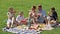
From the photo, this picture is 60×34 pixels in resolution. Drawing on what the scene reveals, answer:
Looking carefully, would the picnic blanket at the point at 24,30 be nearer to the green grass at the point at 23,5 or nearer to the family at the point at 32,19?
the family at the point at 32,19

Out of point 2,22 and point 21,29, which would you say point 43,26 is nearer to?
point 21,29

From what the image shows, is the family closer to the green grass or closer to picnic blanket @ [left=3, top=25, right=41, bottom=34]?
picnic blanket @ [left=3, top=25, right=41, bottom=34]

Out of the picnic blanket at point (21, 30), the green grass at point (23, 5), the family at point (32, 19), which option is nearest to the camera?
the picnic blanket at point (21, 30)

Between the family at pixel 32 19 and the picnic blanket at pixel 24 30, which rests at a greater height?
the family at pixel 32 19

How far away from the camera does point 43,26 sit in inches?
516

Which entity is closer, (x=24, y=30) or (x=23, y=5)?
(x=24, y=30)

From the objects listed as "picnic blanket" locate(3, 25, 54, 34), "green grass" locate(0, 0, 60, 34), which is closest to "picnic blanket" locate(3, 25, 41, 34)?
"picnic blanket" locate(3, 25, 54, 34)

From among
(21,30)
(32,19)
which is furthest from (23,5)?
(21,30)

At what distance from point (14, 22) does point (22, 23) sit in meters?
0.52

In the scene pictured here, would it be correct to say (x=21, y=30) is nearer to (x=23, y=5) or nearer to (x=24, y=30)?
(x=24, y=30)

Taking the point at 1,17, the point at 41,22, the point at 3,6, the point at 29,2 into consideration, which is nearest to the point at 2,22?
the point at 1,17

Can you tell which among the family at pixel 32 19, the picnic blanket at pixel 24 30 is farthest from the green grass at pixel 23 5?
the picnic blanket at pixel 24 30

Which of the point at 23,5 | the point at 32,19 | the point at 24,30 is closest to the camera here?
the point at 24,30

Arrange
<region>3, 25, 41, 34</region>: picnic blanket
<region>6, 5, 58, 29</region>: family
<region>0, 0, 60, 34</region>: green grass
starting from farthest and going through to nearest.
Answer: <region>0, 0, 60, 34</region>: green grass < <region>6, 5, 58, 29</region>: family < <region>3, 25, 41, 34</region>: picnic blanket
